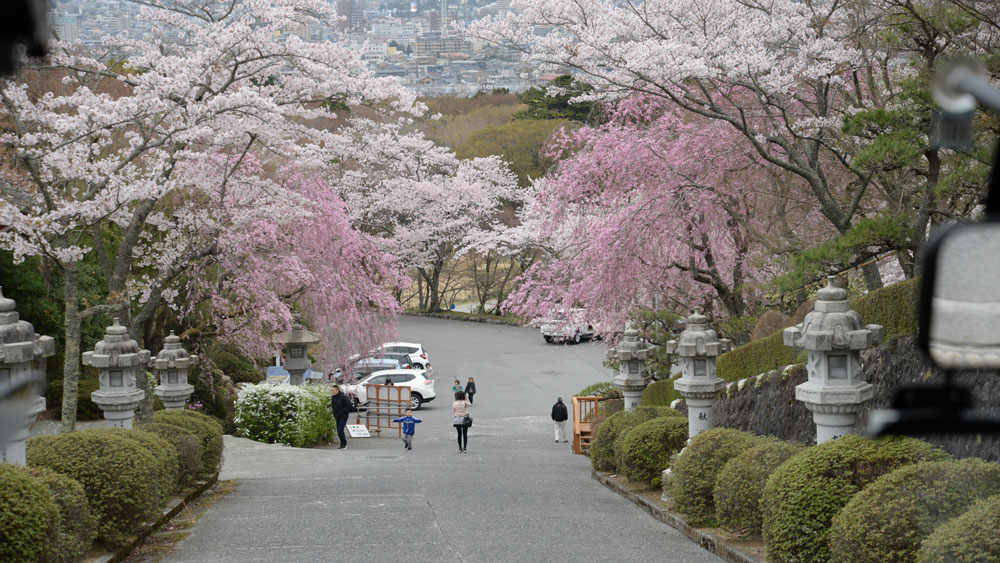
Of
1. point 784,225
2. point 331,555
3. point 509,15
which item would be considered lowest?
point 331,555

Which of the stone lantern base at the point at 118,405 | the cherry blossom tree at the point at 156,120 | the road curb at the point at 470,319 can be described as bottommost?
the stone lantern base at the point at 118,405

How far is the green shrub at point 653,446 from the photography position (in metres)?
13.6

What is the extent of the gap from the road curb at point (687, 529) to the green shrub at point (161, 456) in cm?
569

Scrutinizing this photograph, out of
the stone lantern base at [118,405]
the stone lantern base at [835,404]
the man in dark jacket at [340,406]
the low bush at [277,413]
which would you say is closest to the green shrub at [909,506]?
the stone lantern base at [835,404]

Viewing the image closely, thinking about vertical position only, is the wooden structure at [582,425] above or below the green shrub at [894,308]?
below

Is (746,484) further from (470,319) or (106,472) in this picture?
(470,319)

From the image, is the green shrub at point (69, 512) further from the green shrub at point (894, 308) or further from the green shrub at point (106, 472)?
the green shrub at point (894, 308)

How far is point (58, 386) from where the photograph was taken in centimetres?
2162

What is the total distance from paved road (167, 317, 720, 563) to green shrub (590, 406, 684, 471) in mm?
453

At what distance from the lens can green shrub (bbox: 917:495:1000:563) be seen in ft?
18.4

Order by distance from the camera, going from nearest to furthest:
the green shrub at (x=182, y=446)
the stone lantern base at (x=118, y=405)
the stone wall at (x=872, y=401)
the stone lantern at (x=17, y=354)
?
the stone wall at (x=872, y=401) → the stone lantern at (x=17, y=354) → the stone lantern base at (x=118, y=405) → the green shrub at (x=182, y=446)

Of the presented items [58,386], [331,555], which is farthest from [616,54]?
[58,386]

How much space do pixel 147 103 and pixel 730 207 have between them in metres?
8.62

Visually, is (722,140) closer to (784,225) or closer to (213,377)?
(784,225)
